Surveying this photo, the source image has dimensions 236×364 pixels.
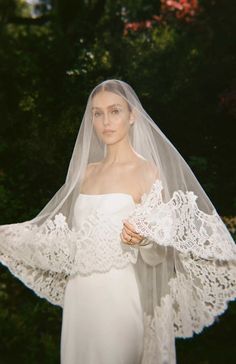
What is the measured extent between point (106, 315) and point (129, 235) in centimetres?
45

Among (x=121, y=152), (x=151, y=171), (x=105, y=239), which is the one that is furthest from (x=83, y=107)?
(x=105, y=239)

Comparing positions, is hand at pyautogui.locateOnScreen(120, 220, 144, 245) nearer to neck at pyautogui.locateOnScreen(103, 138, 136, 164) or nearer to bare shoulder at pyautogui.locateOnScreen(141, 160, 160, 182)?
bare shoulder at pyautogui.locateOnScreen(141, 160, 160, 182)

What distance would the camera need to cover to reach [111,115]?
2621 mm

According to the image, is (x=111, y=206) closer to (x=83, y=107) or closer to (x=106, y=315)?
(x=106, y=315)

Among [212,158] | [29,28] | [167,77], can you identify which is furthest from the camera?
[29,28]

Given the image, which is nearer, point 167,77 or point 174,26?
point 167,77

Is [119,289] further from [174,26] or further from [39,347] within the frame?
[174,26]

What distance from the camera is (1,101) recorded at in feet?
19.2

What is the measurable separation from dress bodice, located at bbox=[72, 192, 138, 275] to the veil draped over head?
44mm

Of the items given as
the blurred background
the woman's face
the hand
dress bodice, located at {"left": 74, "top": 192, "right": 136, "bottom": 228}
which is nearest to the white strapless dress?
dress bodice, located at {"left": 74, "top": 192, "right": 136, "bottom": 228}

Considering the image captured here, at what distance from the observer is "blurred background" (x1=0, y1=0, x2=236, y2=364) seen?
5.08m

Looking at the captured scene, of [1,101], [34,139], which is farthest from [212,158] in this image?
[1,101]

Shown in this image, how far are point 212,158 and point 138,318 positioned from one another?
3.89 metres

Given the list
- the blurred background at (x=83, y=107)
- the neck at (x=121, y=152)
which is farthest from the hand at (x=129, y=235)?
the blurred background at (x=83, y=107)
